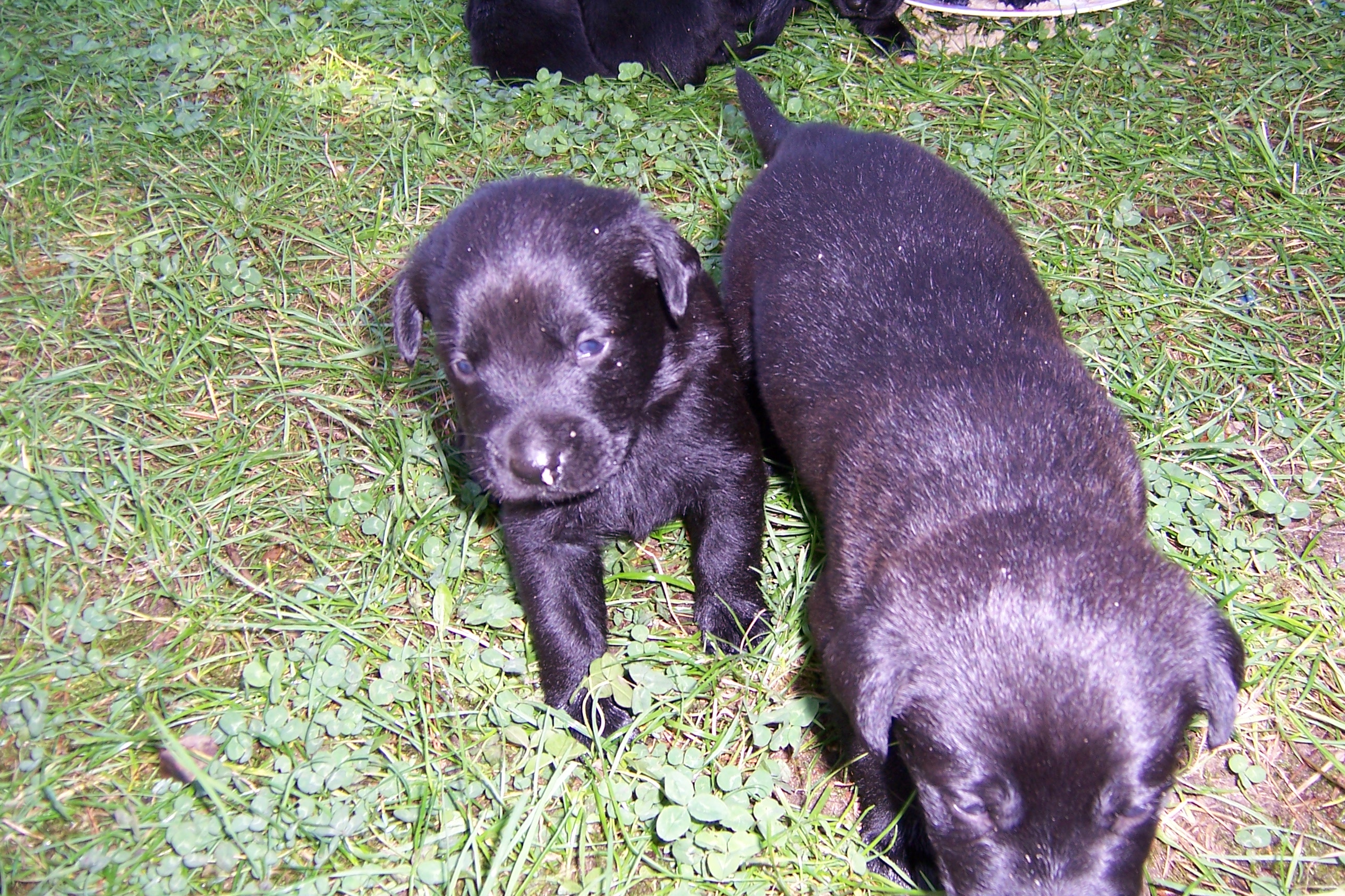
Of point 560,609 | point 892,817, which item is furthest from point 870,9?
point 892,817

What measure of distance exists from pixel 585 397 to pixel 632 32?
3.24 meters

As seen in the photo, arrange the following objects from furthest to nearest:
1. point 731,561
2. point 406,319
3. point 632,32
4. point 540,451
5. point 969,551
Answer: point 632,32, point 731,561, point 406,319, point 540,451, point 969,551

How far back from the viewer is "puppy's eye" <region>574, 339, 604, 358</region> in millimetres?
2639

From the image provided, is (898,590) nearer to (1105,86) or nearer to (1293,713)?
(1293,713)

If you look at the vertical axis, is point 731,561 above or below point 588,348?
below

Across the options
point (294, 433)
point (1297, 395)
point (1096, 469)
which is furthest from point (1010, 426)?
point (294, 433)

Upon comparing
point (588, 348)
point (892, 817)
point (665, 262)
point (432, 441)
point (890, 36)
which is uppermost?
point (665, 262)

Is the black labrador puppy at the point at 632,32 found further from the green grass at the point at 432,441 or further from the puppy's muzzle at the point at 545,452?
the puppy's muzzle at the point at 545,452

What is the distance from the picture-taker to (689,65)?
16.7ft

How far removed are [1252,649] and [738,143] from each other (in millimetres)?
3124

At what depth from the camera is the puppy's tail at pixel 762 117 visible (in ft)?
13.0

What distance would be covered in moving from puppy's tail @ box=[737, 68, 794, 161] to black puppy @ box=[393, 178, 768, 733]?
1.03 m

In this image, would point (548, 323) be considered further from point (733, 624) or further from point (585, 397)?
point (733, 624)

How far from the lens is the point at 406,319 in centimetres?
296
